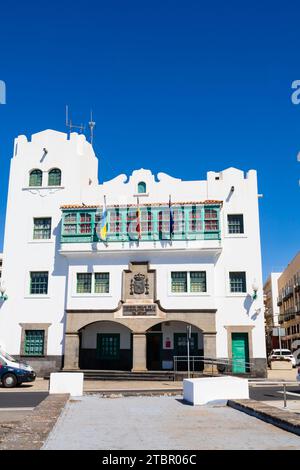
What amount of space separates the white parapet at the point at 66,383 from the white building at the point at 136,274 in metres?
10.3

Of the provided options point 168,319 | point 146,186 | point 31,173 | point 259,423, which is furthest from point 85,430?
point 31,173

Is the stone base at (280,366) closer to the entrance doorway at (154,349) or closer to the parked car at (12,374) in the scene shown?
the entrance doorway at (154,349)

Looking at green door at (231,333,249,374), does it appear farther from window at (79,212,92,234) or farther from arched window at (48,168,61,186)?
arched window at (48,168,61,186)

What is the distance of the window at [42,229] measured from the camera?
1187 inches

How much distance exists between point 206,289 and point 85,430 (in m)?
18.8

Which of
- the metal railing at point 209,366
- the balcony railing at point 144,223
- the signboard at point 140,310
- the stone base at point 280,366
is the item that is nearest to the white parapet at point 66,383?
the metal railing at point 209,366

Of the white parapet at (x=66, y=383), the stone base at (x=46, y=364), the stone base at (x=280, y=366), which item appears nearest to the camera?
the white parapet at (x=66, y=383)

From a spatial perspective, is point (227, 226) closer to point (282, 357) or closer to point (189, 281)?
point (189, 281)

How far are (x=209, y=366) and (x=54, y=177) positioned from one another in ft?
50.7

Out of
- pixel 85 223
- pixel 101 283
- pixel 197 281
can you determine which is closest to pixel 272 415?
pixel 197 281

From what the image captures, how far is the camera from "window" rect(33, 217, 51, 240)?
98.9 ft

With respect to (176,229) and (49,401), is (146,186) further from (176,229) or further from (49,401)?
(49,401)

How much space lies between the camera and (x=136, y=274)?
2792 cm

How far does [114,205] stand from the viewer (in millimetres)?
Result: 28672
